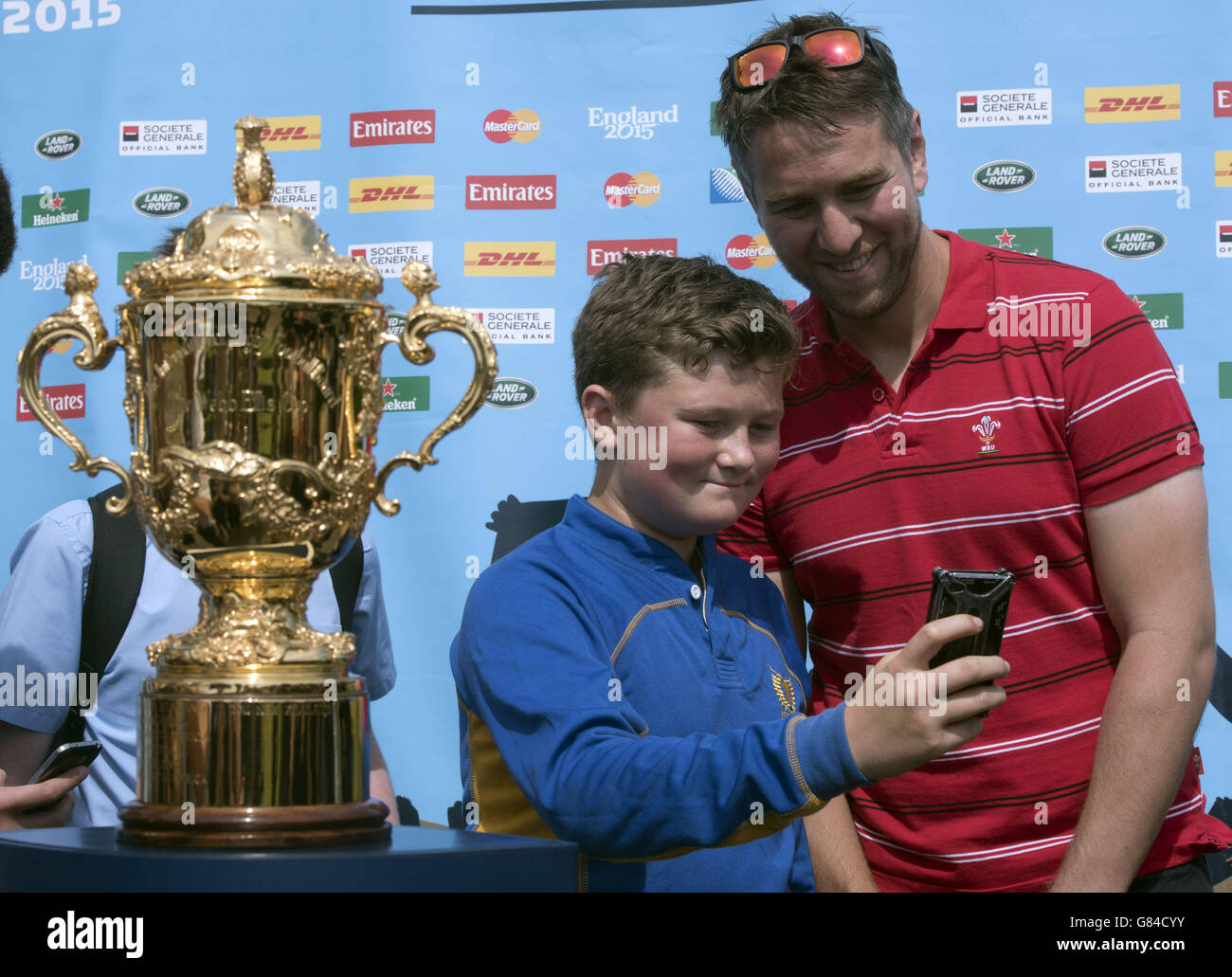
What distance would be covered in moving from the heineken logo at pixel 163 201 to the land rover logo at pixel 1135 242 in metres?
1.79

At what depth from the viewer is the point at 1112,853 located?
1.42 meters

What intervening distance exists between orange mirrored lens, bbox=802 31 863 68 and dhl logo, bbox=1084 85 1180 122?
1.00m

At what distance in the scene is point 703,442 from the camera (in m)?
1.31

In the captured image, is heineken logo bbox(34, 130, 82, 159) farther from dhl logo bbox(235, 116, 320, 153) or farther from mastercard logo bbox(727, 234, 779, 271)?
mastercard logo bbox(727, 234, 779, 271)

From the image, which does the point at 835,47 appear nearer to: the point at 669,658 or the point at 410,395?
the point at 669,658

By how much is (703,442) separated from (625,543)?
0.14m

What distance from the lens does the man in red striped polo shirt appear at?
148cm

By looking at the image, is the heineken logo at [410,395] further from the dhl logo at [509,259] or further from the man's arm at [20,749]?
the man's arm at [20,749]

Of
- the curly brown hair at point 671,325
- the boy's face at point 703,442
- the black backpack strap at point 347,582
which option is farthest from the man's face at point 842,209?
the black backpack strap at point 347,582

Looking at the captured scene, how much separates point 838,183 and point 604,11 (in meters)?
1.15

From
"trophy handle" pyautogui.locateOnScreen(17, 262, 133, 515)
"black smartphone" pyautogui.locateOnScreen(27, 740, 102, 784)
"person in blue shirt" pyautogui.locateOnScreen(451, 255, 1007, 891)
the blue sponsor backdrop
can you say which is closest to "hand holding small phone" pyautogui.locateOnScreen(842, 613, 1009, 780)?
"person in blue shirt" pyautogui.locateOnScreen(451, 255, 1007, 891)

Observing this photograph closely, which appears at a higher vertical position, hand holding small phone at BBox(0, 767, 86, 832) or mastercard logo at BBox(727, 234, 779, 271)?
mastercard logo at BBox(727, 234, 779, 271)

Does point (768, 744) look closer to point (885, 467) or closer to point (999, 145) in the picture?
point (885, 467)
